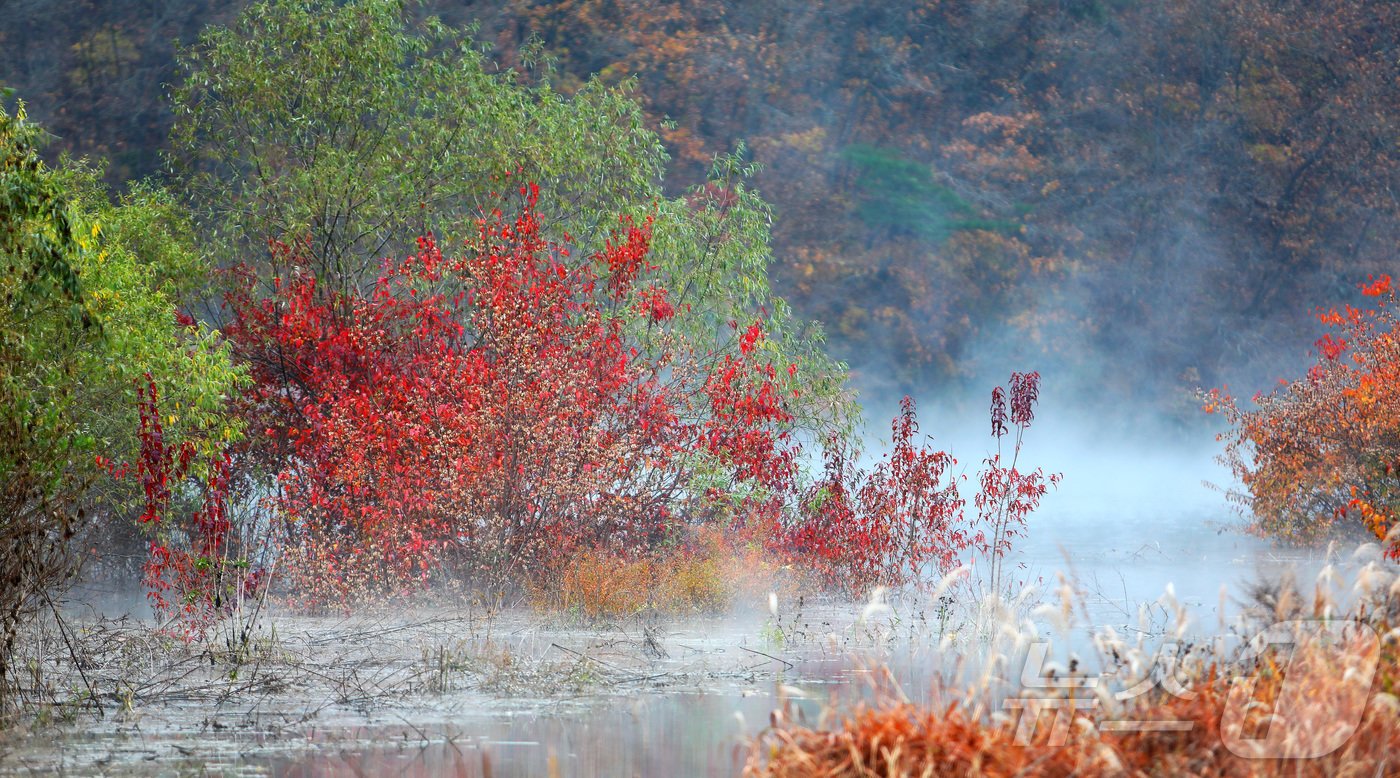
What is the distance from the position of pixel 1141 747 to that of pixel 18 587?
7455 millimetres

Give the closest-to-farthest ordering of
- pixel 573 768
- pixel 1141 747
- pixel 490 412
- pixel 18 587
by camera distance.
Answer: pixel 1141 747 → pixel 573 768 → pixel 18 587 → pixel 490 412

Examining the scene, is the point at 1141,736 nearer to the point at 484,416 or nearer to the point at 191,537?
the point at 484,416

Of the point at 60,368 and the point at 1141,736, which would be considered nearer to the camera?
the point at 1141,736

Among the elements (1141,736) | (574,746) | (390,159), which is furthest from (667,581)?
(1141,736)

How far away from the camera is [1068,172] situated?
44688 millimetres

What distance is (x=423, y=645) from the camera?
13.7 metres

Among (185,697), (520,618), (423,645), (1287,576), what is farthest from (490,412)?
(1287,576)

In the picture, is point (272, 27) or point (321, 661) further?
point (272, 27)

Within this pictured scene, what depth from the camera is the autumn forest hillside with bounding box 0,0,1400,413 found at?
138 ft

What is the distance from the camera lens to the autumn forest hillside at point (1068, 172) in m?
42.0

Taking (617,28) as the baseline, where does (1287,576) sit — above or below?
below

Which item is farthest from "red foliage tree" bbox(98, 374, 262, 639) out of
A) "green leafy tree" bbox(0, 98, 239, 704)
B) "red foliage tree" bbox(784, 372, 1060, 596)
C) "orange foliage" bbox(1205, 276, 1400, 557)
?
"orange foliage" bbox(1205, 276, 1400, 557)

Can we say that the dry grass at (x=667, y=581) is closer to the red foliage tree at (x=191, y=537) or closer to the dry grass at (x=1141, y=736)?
the red foliage tree at (x=191, y=537)

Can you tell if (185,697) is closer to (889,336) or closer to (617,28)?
(617,28)
